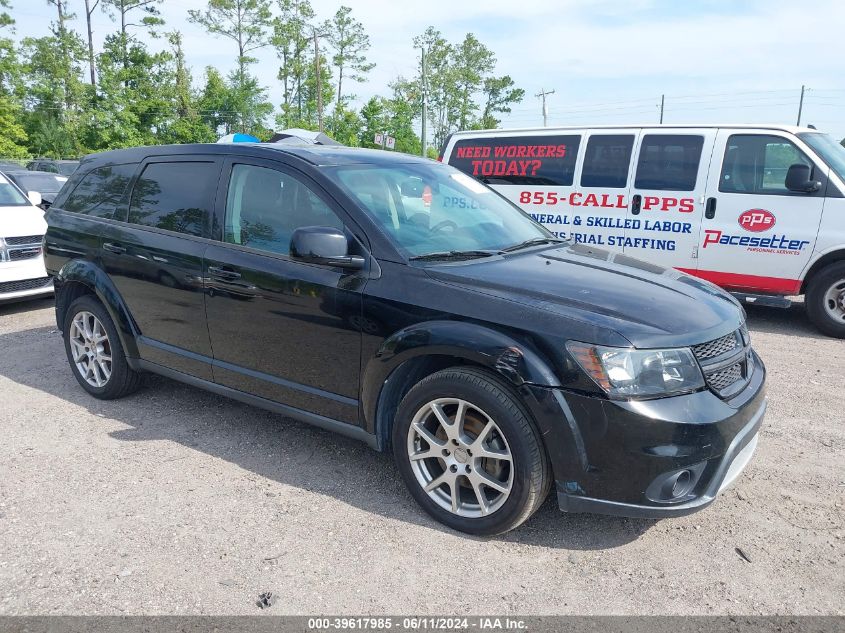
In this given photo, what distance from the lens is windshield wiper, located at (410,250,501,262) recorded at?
3332 millimetres

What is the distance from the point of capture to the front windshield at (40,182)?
13406 millimetres

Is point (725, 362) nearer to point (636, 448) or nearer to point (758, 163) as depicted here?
point (636, 448)

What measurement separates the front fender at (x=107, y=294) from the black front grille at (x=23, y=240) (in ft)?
11.6

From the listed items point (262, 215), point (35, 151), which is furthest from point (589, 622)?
point (35, 151)

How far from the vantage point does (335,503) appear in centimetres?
338

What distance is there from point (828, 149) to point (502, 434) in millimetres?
5943

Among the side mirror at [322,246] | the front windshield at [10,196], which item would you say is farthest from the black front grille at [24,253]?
the side mirror at [322,246]

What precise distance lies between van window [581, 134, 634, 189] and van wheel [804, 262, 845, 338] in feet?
7.35

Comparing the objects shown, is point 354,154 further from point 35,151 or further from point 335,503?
point 35,151

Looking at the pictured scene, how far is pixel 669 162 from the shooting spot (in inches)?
290

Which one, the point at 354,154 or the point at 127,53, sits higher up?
the point at 127,53

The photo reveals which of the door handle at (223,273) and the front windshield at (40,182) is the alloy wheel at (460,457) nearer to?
the door handle at (223,273)

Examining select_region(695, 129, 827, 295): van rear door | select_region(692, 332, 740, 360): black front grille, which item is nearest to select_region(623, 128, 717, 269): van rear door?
select_region(695, 129, 827, 295): van rear door

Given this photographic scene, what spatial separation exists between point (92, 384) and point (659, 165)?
20.0ft
